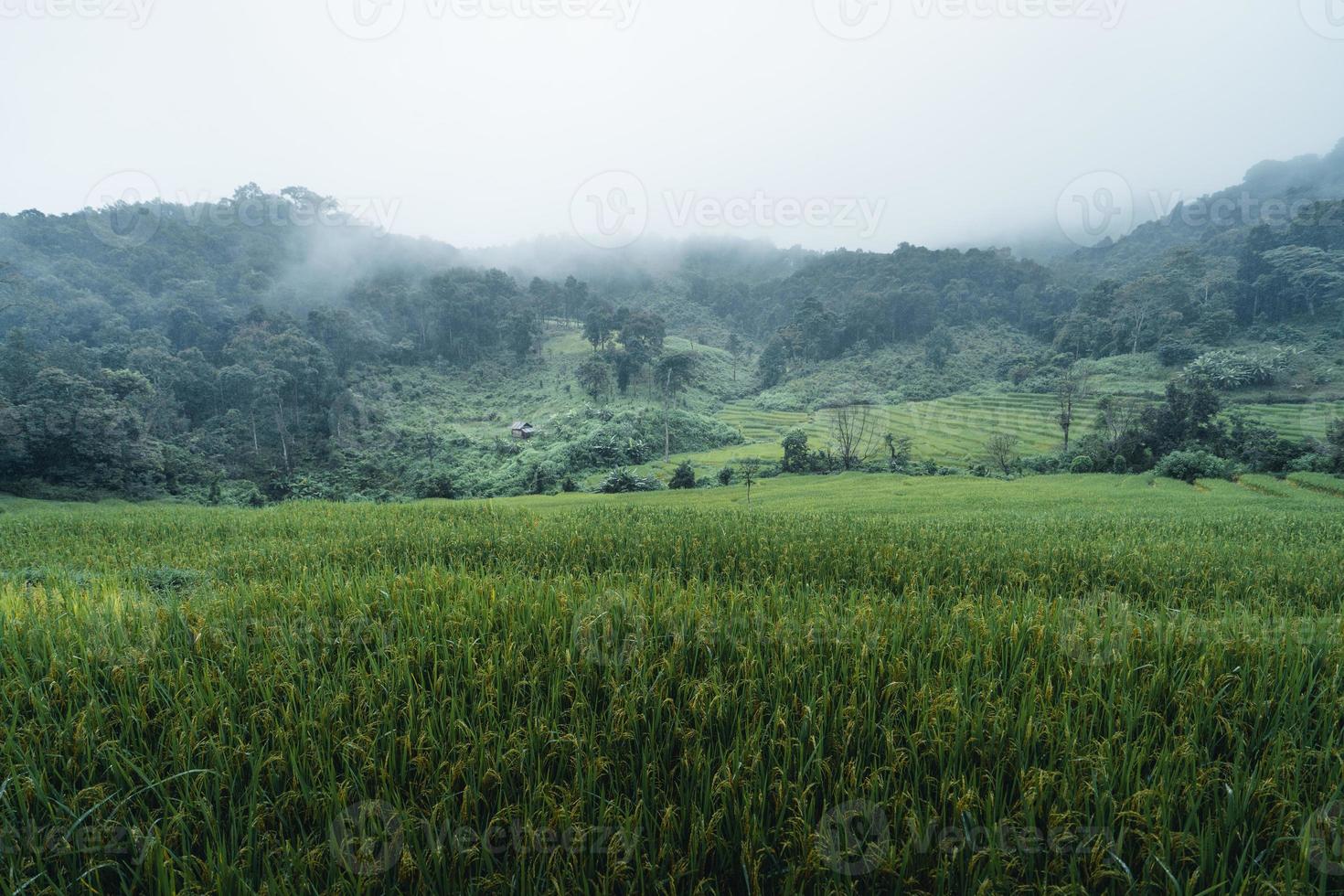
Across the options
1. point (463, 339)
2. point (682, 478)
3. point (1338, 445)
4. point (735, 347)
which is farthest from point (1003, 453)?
point (463, 339)

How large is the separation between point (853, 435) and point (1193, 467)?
2318 cm

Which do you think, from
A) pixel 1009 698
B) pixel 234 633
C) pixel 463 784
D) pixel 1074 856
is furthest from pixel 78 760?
pixel 1009 698

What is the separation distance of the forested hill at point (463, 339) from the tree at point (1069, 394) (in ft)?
14.6

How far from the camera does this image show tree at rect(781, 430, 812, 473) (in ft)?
122

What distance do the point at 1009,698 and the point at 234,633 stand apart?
5125 mm

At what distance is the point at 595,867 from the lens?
2029 millimetres

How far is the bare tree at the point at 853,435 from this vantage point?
3869 cm

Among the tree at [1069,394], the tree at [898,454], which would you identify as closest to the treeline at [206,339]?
the tree at [898,454]

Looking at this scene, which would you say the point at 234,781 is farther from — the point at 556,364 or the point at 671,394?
the point at 556,364

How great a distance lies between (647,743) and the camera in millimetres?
2680

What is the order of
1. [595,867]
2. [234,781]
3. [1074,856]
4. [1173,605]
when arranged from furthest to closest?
[1173,605]
[234,781]
[595,867]
[1074,856]

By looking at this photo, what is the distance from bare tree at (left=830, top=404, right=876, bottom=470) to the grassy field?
34064 millimetres

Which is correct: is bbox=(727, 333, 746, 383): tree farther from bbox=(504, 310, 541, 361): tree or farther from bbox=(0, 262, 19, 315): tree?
bbox=(0, 262, 19, 315): tree

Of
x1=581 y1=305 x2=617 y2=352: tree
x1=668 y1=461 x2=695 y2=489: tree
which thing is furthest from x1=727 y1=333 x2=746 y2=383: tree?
x1=668 y1=461 x2=695 y2=489: tree
